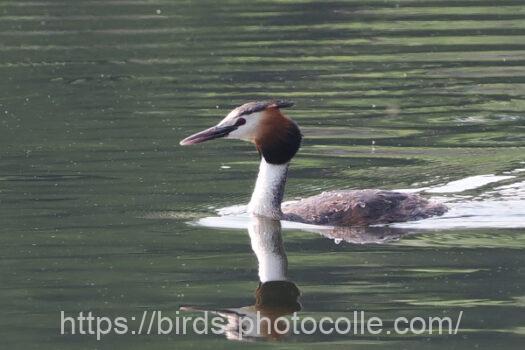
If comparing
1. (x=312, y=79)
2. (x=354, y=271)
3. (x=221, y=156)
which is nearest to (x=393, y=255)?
(x=354, y=271)

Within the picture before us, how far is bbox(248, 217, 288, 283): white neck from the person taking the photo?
460 inches

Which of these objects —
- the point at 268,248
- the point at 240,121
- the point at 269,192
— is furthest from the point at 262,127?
the point at 268,248

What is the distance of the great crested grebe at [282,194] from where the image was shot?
1335 cm

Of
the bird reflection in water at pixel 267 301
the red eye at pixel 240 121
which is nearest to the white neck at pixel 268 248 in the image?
the bird reflection in water at pixel 267 301

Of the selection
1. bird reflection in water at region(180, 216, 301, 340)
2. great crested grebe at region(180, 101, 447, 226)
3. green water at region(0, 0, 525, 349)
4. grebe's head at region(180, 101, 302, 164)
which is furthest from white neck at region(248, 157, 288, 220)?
bird reflection in water at region(180, 216, 301, 340)

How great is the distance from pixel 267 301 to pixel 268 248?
173cm

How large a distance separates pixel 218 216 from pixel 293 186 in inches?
61.8

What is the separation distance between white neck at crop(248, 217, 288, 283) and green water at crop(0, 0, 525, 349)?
0.37ft

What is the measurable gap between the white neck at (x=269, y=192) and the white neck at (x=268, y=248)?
86 mm

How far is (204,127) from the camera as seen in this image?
58.0 feet

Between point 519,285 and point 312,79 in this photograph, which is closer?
point 519,285

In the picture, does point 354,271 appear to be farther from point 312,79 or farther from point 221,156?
point 312,79

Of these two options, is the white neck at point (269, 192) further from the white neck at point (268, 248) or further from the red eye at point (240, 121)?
the red eye at point (240, 121)

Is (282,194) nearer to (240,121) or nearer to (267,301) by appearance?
(240,121)
